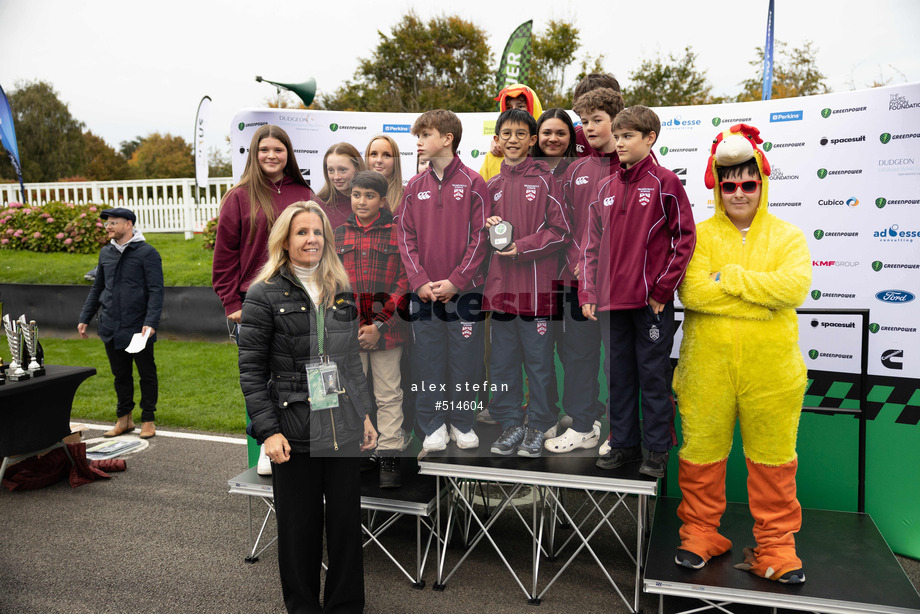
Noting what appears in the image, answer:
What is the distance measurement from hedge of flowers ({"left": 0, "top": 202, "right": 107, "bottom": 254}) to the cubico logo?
1468 centimetres

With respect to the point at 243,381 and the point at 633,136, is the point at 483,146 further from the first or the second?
the point at 243,381

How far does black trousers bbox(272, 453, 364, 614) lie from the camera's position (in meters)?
2.74

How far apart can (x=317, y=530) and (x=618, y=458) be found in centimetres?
148

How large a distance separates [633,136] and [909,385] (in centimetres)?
229

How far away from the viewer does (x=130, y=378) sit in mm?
5992

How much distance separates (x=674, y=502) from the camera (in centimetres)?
366

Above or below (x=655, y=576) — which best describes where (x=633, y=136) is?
above

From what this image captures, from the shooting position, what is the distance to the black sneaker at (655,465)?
9.73ft

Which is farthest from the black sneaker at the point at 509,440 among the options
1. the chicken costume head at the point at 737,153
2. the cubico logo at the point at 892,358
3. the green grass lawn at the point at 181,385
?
the green grass lawn at the point at 181,385

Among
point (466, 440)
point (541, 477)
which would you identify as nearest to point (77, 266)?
point (466, 440)

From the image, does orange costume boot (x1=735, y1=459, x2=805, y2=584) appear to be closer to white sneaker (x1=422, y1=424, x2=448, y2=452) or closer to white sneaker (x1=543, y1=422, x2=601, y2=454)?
white sneaker (x1=543, y1=422, x2=601, y2=454)

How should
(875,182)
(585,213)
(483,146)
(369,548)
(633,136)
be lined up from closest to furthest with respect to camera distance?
(633,136) < (585,213) < (875,182) < (369,548) < (483,146)

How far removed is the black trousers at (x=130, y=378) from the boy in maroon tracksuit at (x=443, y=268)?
3.64 metres

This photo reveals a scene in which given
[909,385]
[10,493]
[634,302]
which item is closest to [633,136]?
[634,302]
